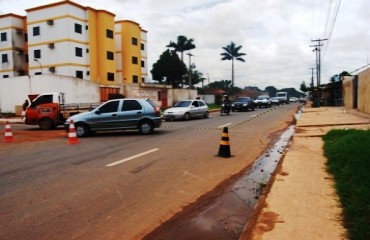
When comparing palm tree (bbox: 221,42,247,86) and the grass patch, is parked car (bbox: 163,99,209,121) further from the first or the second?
palm tree (bbox: 221,42,247,86)

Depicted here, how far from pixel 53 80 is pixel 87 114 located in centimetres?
2040

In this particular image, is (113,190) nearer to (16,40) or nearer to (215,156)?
(215,156)

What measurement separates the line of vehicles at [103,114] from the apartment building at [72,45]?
17.4 meters

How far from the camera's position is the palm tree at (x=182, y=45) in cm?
6794

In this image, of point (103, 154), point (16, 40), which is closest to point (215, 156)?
point (103, 154)

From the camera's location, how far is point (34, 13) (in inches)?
1866

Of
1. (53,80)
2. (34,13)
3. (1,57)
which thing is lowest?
(53,80)

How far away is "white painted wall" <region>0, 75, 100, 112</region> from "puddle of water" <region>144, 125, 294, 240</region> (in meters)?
30.3

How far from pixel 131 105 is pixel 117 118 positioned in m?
0.85

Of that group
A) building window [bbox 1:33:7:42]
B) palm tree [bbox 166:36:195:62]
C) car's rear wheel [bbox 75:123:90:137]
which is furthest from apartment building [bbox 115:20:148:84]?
car's rear wheel [bbox 75:123:90:137]

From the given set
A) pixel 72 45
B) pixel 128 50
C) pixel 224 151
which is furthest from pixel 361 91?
pixel 128 50

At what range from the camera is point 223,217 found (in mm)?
5020

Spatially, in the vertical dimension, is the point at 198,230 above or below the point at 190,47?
below

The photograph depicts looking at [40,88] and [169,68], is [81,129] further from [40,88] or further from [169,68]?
[169,68]
